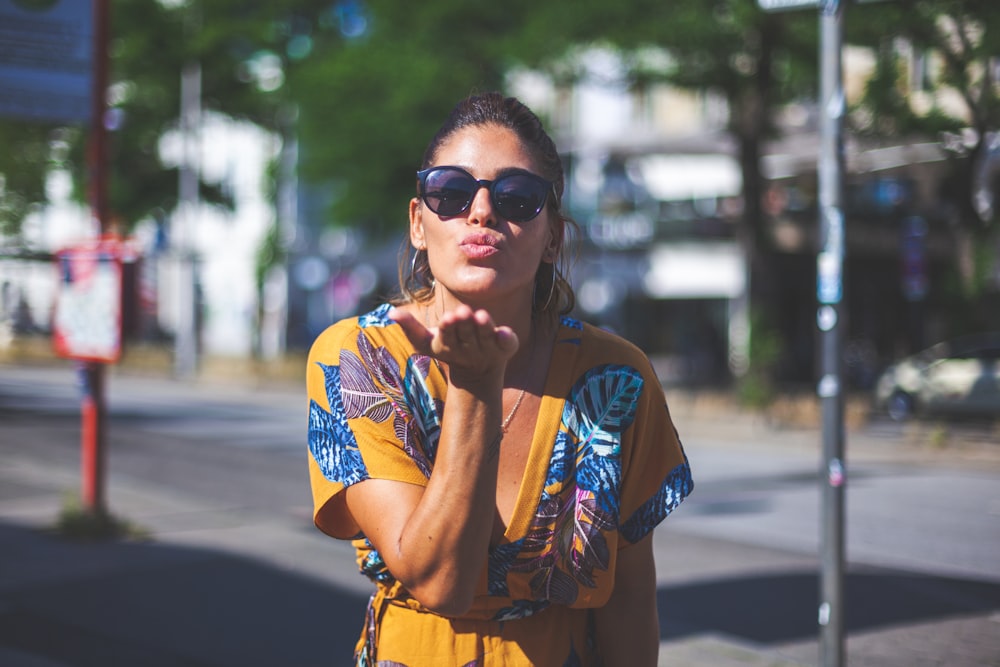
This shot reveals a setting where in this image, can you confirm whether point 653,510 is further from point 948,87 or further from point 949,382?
point 949,382

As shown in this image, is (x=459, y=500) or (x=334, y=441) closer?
(x=459, y=500)

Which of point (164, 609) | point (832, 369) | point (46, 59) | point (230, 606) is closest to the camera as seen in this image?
point (832, 369)

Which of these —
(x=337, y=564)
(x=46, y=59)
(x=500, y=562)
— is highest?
(x=46, y=59)

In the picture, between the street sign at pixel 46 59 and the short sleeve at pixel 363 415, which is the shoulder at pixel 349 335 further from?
the street sign at pixel 46 59

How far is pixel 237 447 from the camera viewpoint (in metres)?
15.3

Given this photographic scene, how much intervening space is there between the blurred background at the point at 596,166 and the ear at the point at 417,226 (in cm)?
890

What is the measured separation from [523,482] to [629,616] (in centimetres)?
36

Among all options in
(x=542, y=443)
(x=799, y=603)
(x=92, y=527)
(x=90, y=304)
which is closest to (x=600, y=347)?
(x=542, y=443)

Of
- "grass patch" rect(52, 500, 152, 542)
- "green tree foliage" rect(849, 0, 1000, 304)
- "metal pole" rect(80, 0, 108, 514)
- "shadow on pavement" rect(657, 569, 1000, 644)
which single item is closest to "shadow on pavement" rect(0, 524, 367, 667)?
"grass patch" rect(52, 500, 152, 542)

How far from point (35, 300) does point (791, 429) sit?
38.5 ft

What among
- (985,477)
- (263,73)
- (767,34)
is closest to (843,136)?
(985,477)

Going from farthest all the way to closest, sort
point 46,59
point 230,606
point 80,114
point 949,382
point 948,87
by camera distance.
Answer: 1. point 949,382
2. point 948,87
3. point 80,114
4. point 46,59
5. point 230,606

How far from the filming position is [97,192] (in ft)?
26.7

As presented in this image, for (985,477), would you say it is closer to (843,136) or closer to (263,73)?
A: (843,136)
